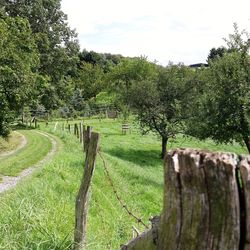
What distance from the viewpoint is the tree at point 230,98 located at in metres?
21.0

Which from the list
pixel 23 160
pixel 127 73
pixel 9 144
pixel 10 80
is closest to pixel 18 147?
pixel 9 144

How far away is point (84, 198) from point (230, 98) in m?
16.6

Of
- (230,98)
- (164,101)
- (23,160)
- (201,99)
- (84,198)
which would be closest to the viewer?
(84,198)

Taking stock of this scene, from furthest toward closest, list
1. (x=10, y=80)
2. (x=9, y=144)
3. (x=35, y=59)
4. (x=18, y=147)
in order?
(x=35, y=59) → (x=10, y=80) → (x=9, y=144) → (x=18, y=147)

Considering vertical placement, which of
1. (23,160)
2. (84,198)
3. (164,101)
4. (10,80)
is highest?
(10,80)

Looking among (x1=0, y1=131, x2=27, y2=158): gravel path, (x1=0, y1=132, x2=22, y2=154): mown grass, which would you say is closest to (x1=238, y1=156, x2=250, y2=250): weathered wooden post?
(x1=0, y1=131, x2=27, y2=158): gravel path

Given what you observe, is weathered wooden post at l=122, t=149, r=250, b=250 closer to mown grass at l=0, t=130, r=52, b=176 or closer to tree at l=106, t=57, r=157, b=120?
mown grass at l=0, t=130, r=52, b=176

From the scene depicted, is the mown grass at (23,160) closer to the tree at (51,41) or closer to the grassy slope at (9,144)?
the grassy slope at (9,144)

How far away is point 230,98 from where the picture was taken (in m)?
21.2

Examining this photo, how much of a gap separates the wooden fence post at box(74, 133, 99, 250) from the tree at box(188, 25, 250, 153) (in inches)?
636

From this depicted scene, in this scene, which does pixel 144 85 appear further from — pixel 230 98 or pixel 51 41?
pixel 51 41

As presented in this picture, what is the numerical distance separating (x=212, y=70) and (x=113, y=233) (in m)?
16.7

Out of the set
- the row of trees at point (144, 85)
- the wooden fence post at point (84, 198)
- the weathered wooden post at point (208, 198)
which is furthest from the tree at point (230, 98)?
the weathered wooden post at point (208, 198)

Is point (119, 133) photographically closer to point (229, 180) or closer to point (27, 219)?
point (27, 219)
